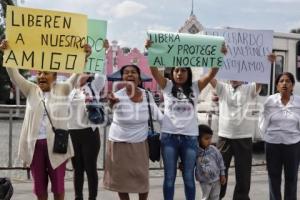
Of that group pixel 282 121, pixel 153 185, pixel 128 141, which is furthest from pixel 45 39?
pixel 153 185

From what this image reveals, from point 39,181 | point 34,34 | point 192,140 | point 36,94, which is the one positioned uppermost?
point 34,34

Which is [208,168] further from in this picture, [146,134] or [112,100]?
[112,100]

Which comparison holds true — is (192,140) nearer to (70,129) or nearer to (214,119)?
(70,129)

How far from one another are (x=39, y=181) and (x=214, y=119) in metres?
6.06

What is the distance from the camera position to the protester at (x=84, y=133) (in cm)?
643

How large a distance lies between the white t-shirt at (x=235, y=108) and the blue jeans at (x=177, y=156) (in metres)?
0.89

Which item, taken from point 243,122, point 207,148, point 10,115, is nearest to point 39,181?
point 207,148

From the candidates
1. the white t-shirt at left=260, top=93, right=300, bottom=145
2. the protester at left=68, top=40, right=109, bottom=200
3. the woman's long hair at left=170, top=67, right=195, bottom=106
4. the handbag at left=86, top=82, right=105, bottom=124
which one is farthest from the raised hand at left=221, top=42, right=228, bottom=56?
the handbag at left=86, top=82, right=105, bottom=124

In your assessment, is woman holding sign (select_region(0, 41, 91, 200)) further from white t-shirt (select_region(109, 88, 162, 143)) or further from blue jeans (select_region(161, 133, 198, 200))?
blue jeans (select_region(161, 133, 198, 200))

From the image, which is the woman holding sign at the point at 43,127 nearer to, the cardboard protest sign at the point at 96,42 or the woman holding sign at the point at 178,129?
the cardboard protest sign at the point at 96,42

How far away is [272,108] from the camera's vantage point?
6.29m

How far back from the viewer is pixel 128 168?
5.79m

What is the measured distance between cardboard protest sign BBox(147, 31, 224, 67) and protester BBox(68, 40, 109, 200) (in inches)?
28.2

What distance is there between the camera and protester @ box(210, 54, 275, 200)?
6668 millimetres
